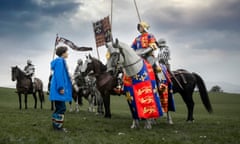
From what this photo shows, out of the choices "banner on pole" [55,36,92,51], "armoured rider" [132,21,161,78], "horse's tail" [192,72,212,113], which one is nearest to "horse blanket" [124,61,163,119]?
"armoured rider" [132,21,161,78]

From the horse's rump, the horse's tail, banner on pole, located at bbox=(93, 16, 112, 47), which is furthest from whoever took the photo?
banner on pole, located at bbox=(93, 16, 112, 47)

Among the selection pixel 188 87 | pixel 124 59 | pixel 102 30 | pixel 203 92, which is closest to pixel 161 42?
pixel 188 87

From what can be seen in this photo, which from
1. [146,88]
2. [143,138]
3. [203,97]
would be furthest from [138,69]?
[203,97]

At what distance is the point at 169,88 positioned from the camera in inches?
422

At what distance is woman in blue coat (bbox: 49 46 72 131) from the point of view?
24.7 feet

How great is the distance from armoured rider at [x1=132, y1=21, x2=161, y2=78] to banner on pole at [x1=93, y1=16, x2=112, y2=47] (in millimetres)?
10080

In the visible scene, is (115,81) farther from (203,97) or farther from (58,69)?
(58,69)

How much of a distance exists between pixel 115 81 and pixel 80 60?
510cm

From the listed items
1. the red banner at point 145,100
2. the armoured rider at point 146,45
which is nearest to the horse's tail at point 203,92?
the armoured rider at point 146,45

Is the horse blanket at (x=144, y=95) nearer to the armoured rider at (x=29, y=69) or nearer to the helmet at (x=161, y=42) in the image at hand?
the helmet at (x=161, y=42)

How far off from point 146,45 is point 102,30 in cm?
1131

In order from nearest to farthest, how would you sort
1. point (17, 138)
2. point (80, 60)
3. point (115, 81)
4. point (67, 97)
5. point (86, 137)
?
1. point (17, 138)
2. point (86, 137)
3. point (67, 97)
4. point (115, 81)
5. point (80, 60)

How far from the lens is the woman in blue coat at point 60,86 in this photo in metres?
7.54

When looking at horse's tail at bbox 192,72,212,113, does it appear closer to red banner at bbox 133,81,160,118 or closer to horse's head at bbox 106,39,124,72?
red banner at bbox 133,81,160,118
